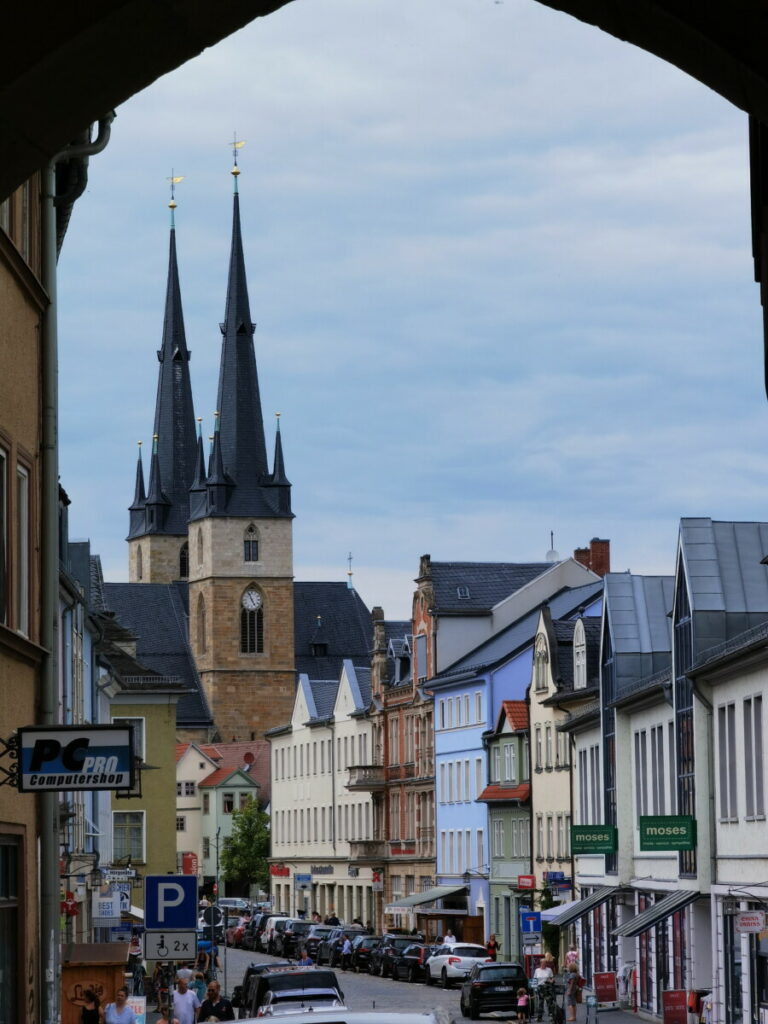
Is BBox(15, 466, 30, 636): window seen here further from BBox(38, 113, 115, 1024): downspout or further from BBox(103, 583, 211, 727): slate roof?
BBox(103, 583, 211, 727): slate roof

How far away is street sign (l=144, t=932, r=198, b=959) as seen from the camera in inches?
890

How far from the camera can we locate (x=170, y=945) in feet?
74.7

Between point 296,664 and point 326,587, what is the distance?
1069 cm

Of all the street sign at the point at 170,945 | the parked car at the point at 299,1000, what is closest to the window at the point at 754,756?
the parked car at the point at 299,1000

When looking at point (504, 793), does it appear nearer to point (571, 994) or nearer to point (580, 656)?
point (580, 656)

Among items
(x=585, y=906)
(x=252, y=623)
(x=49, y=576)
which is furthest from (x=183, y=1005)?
(x=252, y=623)

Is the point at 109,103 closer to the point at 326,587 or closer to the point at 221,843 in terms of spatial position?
the point at 221,843

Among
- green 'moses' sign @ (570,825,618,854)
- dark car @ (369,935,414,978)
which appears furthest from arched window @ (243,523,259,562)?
green 'moses' sign @ (570,825,618,854)

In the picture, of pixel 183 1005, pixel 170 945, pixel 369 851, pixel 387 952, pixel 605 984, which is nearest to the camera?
pixel 170 945

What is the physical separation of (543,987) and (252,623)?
119 m

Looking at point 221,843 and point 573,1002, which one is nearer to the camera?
point 573,1002

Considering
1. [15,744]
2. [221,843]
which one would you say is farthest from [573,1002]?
[221,843]

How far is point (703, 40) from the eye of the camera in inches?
179

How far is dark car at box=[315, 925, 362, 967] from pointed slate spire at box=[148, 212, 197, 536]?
10499cm
